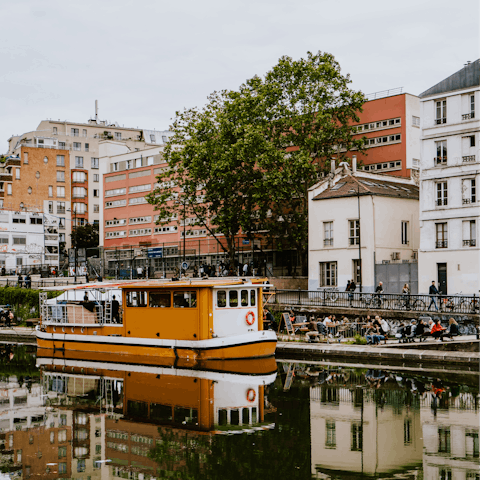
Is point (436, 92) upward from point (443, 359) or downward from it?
upward

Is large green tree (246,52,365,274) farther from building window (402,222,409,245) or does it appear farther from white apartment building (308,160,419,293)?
building window (402,222,409,245)

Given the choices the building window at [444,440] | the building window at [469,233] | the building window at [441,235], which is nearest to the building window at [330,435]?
the building window at [444,440]

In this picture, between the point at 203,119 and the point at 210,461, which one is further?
the point at 203,119

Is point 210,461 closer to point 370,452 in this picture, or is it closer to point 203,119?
point 370,452

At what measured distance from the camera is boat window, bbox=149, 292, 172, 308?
→ 29.6m

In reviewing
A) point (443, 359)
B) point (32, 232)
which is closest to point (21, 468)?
point (443, 359)

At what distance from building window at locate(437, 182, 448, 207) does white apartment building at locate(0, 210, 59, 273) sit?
4715 cm

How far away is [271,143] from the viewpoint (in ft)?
170

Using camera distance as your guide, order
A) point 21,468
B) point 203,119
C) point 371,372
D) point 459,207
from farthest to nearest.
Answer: point 203,119, point 459,207, point 371,372, point 21,468

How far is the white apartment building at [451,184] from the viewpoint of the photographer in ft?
143

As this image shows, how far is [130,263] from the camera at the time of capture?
71812 millimetres

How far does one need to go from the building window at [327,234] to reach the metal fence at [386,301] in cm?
951

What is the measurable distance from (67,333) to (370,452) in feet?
76.2

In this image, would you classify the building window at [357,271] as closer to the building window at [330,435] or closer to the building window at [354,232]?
the building window at [354,232]
